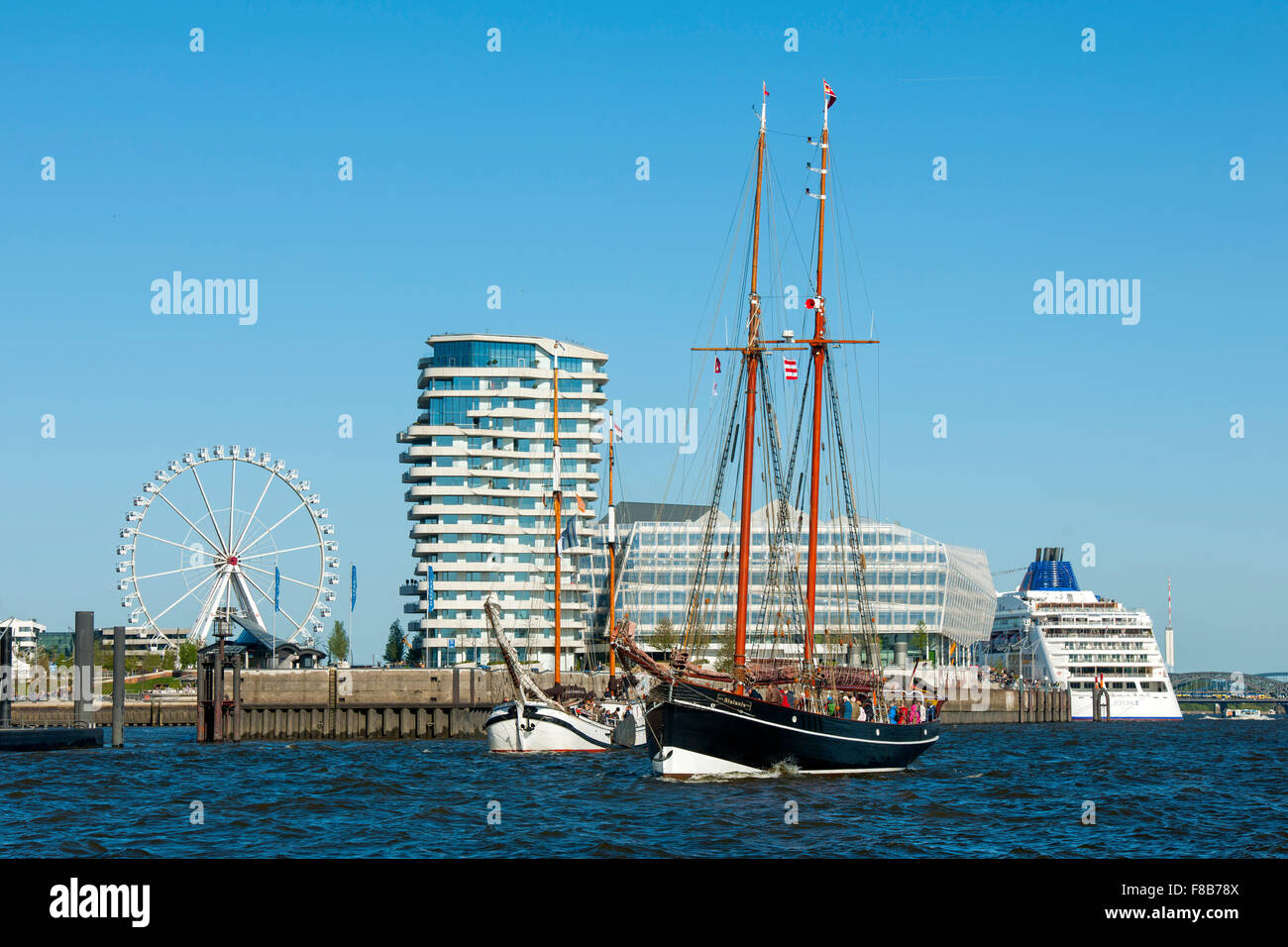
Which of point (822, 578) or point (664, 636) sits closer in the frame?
point (664, 636)

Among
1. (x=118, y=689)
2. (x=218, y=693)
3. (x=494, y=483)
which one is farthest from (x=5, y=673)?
(x=494, y=483)

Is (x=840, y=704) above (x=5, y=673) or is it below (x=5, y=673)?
above

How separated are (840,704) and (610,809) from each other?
18.7 meters

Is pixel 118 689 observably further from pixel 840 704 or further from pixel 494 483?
pixel 494 483

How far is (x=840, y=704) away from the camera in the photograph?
6078 cm

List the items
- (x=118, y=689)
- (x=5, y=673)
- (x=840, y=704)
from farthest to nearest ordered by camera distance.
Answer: (x=5, y=673)
(x=118, y=689)
(x=840, y=704)

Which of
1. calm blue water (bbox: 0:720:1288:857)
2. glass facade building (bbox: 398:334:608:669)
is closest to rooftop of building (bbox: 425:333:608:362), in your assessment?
glass facade building (bbox: 398:334:608:669)

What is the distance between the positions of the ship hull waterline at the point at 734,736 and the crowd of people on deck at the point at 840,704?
840mm

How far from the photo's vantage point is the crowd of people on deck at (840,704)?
57.6 m

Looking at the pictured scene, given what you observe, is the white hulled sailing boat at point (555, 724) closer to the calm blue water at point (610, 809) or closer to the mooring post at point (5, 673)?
the calm blue water at point (610, 809)

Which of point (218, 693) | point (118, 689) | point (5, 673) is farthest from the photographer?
point (218, 693)

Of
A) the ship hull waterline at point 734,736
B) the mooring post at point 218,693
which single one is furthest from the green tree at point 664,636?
the ship hull waterline at point 734,736

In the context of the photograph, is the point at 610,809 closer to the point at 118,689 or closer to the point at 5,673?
the point at 118,689

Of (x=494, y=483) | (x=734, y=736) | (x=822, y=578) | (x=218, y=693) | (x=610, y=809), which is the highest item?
(x=494, y=483)
